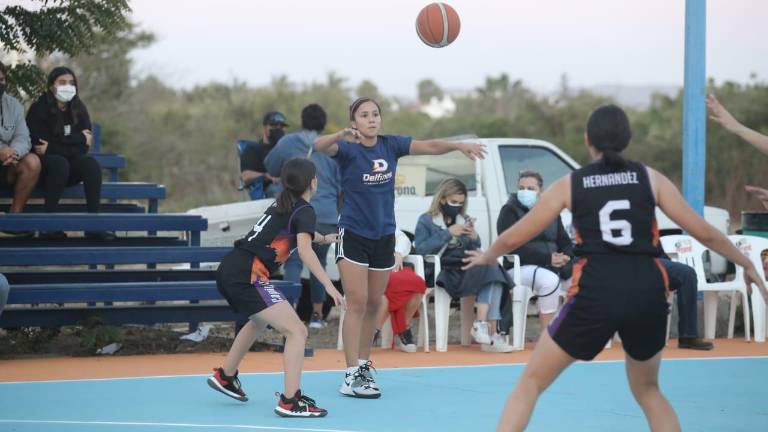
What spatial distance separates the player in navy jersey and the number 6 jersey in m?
2.88

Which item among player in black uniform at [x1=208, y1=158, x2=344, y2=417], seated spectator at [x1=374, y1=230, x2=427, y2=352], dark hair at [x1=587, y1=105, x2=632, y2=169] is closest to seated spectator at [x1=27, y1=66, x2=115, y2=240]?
seated spectator at [x1=374, y1=230, x2=427, y2=352]

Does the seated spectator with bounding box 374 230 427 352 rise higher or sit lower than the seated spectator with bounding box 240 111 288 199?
lower

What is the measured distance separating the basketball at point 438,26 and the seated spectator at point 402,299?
210 centimetres

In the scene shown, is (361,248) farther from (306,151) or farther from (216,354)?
(306,151)

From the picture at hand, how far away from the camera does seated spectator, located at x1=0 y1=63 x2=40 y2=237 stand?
1162 centimetres

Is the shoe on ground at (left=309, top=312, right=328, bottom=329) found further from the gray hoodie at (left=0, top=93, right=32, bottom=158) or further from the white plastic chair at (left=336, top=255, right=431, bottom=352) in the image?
the gray hoodie at (left=0, top=93, right=32, bottom=158)

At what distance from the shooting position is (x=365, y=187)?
8.54 metres

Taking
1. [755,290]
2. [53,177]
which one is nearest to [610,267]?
[755,290]

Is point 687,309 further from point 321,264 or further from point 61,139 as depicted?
point 61,139

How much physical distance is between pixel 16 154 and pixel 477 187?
5162mm

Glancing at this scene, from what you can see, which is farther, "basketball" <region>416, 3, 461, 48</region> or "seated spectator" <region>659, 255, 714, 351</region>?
"seated spectator" <region>659, 255, 714, 351</region>

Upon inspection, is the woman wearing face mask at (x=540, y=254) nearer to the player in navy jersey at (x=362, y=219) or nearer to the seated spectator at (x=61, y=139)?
the player in navy jersey at (x=362, y=219)

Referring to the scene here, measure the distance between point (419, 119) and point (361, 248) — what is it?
1763 inches

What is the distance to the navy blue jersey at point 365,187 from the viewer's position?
28.0 feet
